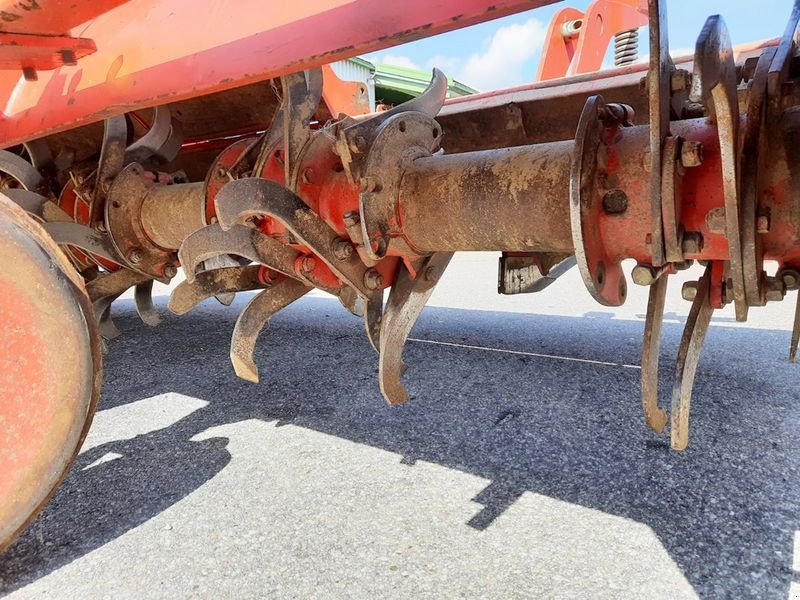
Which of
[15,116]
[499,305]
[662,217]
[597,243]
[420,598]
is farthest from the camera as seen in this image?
[499,305]

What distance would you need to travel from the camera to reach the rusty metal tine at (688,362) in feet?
3.45

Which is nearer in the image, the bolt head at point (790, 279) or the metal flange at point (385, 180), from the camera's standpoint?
the bolt head at point (790, 279)

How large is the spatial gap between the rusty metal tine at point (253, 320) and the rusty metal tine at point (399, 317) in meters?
0.26

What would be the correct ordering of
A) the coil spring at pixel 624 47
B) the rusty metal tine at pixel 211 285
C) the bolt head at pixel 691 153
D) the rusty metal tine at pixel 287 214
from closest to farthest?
1. the bolt head at pixel 691 153
2. the rusty metal tine at pixel 287 214
3. the rusty metal tine at pixel 211 285
4. the coil spring at pixel 624 47

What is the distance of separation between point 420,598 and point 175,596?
1.60 ft

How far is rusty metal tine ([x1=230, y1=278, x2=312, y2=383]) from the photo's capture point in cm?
154

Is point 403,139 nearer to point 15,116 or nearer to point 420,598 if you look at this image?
point 420,598

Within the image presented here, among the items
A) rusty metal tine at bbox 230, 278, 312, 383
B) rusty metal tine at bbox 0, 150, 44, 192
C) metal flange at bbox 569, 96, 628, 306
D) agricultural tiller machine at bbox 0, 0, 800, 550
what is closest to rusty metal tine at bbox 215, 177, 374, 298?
agricultural tiller machine at bbox 0, 0, 800, 550

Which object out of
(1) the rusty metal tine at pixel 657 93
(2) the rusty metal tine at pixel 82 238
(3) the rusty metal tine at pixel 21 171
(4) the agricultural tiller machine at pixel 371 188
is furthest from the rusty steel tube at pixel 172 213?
(1) the rusty metal tine at pixel 657 93

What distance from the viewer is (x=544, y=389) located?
7.05 feet

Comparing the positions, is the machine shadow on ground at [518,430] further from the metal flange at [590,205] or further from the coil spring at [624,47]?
the coil spring at [624,47]

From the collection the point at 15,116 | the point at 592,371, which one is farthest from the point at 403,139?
the point at 592,371

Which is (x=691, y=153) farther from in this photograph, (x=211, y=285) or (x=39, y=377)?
(x=211, y=285)

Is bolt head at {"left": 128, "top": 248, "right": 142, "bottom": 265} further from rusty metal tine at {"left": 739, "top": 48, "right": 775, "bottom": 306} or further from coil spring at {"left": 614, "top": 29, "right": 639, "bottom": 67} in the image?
coil spring at {"left": 614, "top": 29, "right": 639, "bottom": 67}
